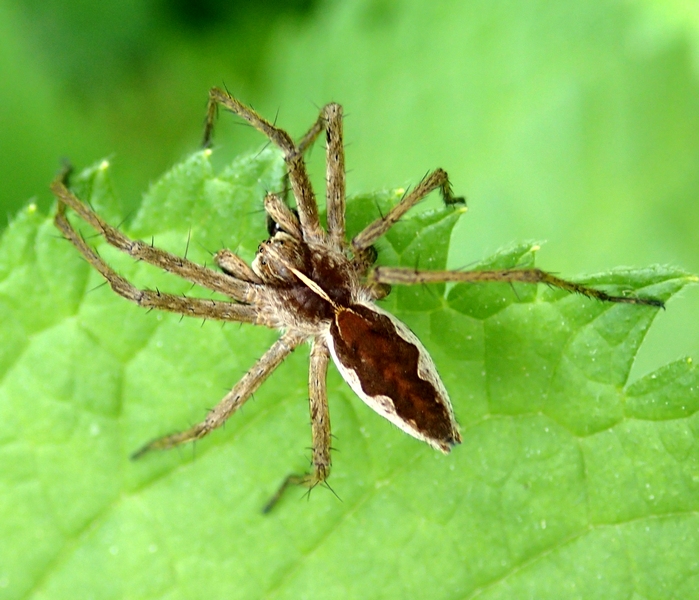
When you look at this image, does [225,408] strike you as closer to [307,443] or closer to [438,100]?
[307,443]

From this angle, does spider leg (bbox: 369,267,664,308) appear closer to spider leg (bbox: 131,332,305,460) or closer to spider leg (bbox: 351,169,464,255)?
spider leg (bbox: 351,169,464,255)

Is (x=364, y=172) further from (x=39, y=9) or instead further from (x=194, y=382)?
(x=39, y=9)

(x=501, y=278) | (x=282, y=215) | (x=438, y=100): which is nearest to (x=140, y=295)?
(x=282, y=215)

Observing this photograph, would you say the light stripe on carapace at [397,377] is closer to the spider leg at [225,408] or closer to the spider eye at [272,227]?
the spider leg at [225,408]

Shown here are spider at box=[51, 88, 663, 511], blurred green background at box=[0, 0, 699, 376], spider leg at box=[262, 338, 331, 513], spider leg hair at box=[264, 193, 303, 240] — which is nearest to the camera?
spider at box=[51, 88, 663, 511]

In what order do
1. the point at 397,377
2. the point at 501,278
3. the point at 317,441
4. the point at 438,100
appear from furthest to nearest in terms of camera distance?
the point at 438,100, the point at 317,441, the point at 397,377, the point at 501,278

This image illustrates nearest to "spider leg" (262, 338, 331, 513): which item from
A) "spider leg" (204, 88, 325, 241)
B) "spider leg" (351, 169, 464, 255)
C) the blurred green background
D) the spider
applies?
the spider

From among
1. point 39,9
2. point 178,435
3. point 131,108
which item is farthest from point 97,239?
point 39,9
